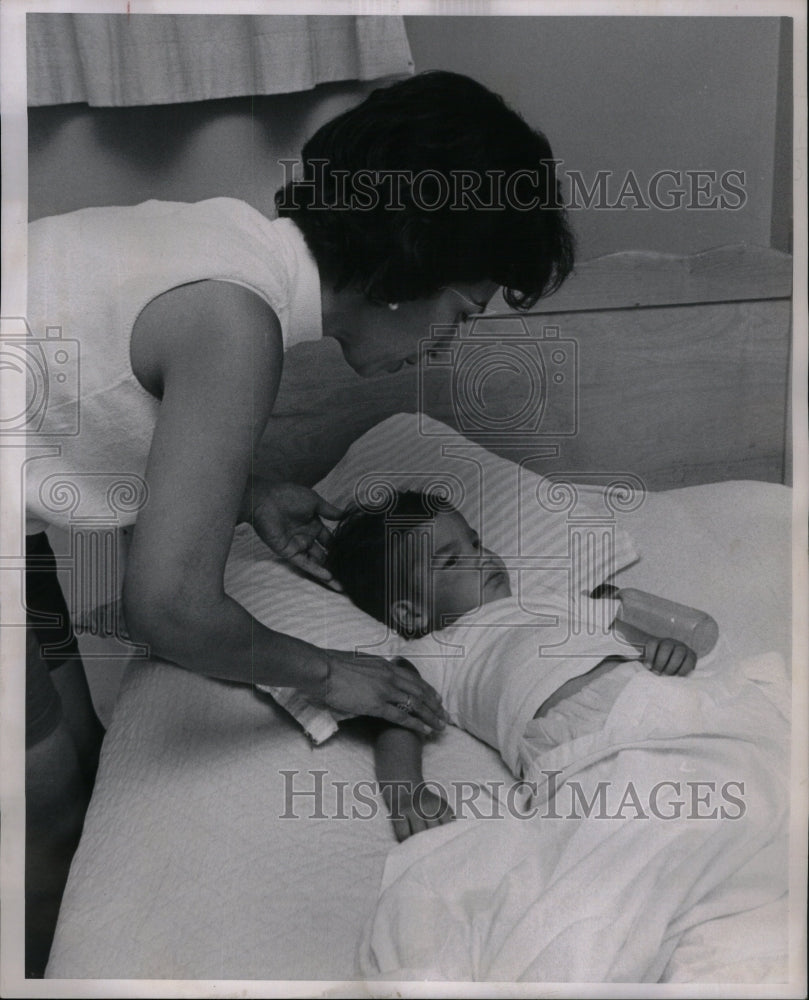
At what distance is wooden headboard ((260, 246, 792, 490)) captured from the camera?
117 cm

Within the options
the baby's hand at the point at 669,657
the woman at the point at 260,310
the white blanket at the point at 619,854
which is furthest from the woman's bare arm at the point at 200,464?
the baby's hand at the point at 669,657

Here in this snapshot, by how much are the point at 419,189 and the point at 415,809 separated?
0.68m

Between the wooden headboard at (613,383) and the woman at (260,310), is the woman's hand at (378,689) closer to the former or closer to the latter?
the woman at (260,310)

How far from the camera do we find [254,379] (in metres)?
1.14

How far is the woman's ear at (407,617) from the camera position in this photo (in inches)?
46.2

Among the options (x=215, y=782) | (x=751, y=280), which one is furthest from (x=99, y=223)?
(x=751, y=280)

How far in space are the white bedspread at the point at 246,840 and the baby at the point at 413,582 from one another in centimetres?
3

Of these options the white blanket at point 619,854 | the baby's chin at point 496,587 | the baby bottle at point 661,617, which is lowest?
the white blanket at point 619,854

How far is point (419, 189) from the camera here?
115 centimetres

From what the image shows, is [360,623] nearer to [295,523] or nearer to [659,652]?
[295,523]

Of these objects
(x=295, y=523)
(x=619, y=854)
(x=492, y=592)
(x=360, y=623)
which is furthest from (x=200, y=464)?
(x=619, y=854)

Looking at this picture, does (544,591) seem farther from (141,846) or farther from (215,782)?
(141,846)

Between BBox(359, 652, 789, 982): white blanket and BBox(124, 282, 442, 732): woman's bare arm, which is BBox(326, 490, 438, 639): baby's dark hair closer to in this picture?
BBox(124, 282, 442, 732): woman's bare arm

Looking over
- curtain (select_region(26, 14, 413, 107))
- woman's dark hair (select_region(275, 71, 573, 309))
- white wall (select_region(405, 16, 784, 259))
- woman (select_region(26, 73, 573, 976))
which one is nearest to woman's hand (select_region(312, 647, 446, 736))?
woman (select_region(26, 73, 573, 976))
